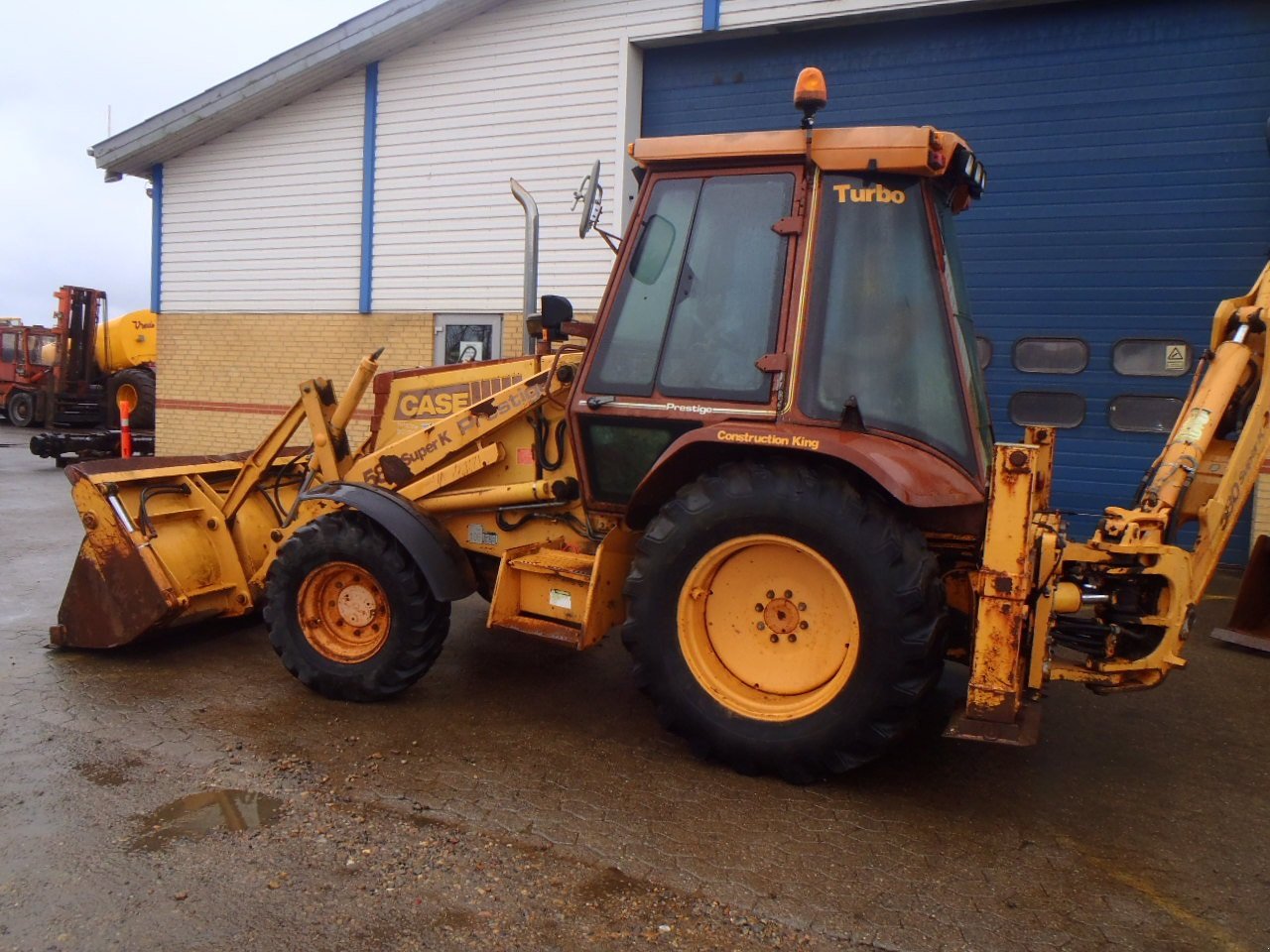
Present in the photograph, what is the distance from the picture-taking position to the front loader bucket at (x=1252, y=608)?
20.1 feet

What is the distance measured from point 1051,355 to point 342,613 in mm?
7012

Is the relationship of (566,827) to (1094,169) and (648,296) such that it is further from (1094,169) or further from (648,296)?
(1094,169)

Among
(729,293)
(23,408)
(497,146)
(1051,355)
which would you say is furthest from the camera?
(23,408)

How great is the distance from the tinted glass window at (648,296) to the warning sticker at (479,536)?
3.58 ft

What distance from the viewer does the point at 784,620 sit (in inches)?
148

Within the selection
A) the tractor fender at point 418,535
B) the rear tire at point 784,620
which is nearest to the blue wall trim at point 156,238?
the tractor fender at point 418,535

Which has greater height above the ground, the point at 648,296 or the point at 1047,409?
the point at 648,296

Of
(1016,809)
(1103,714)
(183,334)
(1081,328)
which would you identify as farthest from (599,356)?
(183,334)

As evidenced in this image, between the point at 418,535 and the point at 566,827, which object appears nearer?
the point at 566,827

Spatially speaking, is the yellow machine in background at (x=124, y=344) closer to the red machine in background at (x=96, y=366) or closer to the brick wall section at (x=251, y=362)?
the red machine in background at (x=96, y=366)

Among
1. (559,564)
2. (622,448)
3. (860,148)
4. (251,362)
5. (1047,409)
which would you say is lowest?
(559,564)

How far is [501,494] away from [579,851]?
1911 millimetres

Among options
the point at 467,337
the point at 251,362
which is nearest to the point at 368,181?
the point at 467,337

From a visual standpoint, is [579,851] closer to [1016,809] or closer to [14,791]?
[1016,809]
